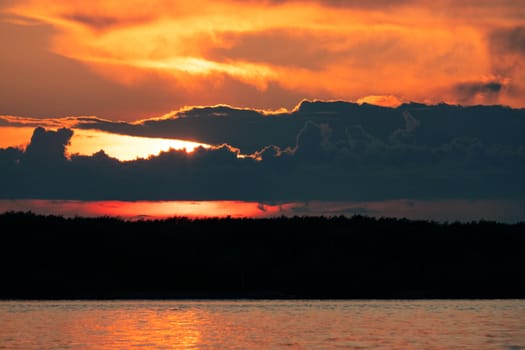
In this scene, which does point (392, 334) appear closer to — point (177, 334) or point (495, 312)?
point (177, 334)

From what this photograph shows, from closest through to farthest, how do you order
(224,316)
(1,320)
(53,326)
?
1. (53,326)
2. (1,320)
3. (224,316)

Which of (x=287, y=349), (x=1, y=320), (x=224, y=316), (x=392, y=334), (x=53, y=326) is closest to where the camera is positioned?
(x=287, y=349)

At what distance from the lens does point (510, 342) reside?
91.9 metres

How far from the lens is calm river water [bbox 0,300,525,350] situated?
91250 mm

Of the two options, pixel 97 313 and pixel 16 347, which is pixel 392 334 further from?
pixel 97 313

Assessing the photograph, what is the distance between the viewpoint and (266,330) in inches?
4284

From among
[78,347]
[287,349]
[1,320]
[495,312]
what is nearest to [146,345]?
[78,347]

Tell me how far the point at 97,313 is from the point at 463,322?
46152mm

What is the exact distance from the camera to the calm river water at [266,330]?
9125 cm

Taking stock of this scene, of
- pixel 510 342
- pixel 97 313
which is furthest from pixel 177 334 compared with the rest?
pixel 97 313

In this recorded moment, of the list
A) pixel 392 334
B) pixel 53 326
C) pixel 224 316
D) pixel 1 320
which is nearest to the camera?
pixel 392 334

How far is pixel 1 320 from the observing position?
12069 centimetres

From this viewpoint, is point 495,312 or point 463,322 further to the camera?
point 495,312

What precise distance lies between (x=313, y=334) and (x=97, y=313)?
156 feet
